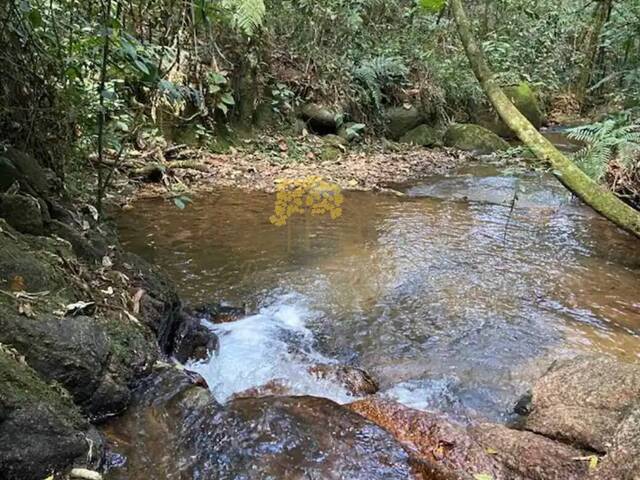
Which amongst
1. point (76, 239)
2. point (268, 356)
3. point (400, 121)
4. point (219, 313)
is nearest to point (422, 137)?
point (400, 121)

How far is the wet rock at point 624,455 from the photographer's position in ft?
7.85

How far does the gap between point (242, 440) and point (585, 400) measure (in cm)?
185

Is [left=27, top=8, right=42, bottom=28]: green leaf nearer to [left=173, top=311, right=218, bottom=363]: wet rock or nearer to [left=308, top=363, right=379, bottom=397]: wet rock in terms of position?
[left=173, top=311, right=218, bottom=363]: wet rock

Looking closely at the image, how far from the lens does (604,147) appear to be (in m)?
5.53

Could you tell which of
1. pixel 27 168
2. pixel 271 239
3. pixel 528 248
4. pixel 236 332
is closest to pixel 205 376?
pixel 236 332

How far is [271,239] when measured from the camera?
5.93 m

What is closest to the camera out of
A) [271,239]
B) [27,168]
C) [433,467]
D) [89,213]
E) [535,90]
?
[433,467]

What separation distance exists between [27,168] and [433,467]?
2.69 m

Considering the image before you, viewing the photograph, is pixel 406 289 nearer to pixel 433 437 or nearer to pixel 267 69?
pixel 433 437

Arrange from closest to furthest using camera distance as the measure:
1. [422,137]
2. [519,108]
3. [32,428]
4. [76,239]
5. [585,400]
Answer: [32,428] → [585,400] → [76,239] → [422,137] → [519,108]

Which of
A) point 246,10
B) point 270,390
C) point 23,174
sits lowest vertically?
point 270,390

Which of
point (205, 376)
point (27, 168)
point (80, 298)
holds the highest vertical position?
point (27, 168)

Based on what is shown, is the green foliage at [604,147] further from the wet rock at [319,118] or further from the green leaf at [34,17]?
the wet rock at [319,118]

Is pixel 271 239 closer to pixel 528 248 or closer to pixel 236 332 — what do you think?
pixel 236 332
